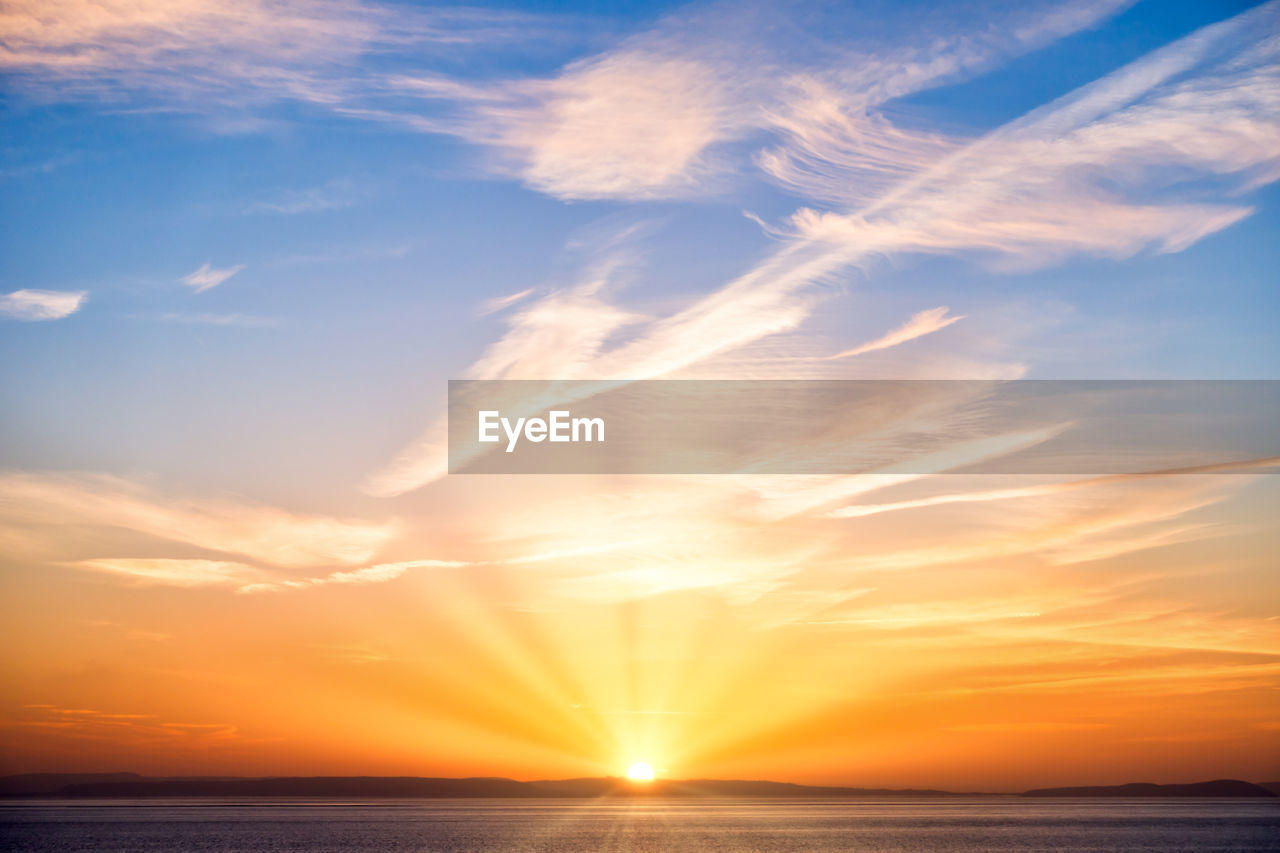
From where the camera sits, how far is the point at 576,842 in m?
125

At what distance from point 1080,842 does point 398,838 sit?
93.8 metres

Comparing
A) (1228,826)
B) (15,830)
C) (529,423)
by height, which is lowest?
(1228,826)

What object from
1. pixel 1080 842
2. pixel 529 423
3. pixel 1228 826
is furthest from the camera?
pixel 1228 826

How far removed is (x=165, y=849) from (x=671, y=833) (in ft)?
223

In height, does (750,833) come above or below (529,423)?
below

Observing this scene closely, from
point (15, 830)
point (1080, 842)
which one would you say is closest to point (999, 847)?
point (1080, 842)

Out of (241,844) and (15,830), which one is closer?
(241,844)

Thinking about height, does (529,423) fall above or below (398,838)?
above

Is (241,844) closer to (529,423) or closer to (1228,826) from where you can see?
(529,423)

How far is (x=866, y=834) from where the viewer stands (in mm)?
154125

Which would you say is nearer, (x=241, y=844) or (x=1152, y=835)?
(x=241, y=844)

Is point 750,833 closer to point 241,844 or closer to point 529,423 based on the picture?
point 241,844

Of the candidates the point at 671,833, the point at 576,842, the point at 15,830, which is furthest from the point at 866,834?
the point at 15,830

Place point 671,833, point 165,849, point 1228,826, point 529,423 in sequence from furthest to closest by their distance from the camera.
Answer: point 1228,826 < point 671,833 < point 165,849 < point 529,423
